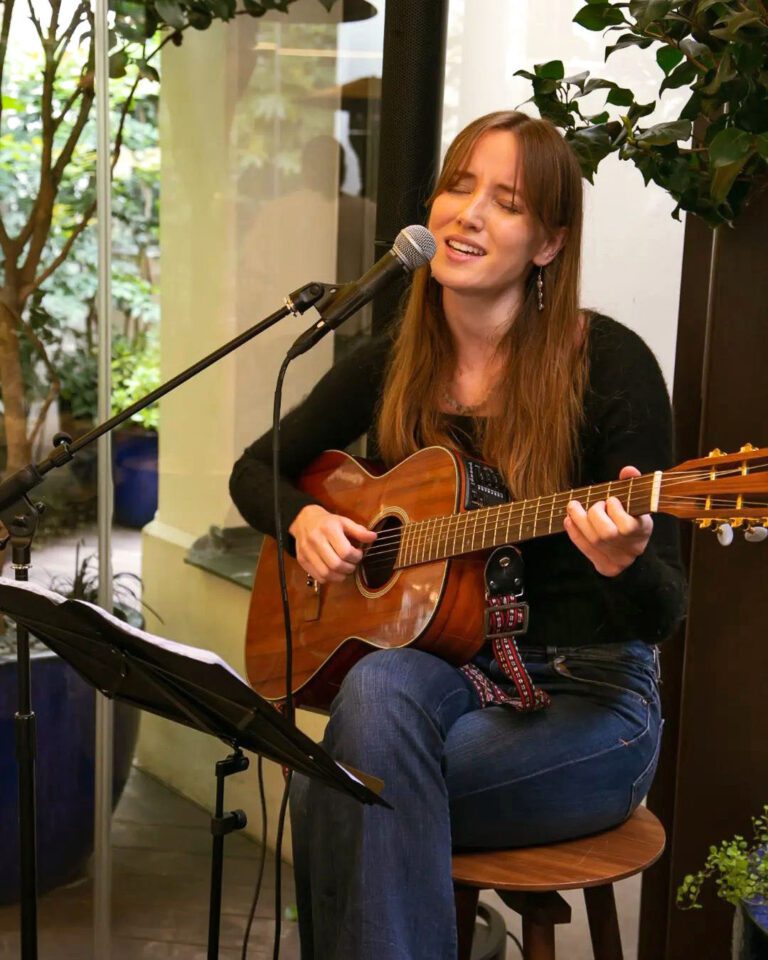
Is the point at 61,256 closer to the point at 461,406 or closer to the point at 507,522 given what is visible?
the point at 461,406

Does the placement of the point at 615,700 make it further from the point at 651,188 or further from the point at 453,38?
the point at 453,38

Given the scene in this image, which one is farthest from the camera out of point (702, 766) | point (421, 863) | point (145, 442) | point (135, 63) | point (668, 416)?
point (145, 442)

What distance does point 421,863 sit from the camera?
1.36m

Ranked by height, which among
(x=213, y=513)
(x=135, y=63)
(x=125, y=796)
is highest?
(x=135, y=63)

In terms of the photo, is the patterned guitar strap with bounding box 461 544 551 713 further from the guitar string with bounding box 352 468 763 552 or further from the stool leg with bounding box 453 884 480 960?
the stool leg with bounding box 453 884 480 960

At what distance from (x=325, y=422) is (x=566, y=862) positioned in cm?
78

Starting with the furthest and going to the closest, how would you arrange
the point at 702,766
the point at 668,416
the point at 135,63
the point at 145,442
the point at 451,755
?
the point at 145,442
the point at 135,63
the point at 702,766
the point at 668,416
the point at 451,755

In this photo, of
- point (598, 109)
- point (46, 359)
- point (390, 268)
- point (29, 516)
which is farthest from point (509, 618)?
point (46, 359)

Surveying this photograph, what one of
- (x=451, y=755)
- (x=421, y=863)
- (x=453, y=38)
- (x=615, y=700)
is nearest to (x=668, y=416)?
(x=615, y=700)

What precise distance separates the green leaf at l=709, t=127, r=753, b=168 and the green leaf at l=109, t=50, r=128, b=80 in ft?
3.88

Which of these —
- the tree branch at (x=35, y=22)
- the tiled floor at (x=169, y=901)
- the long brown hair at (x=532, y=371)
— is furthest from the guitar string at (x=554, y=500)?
the tree branch at (x=35, y=22)

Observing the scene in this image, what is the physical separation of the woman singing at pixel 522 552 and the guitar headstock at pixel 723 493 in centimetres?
6

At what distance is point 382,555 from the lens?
1.66 meters

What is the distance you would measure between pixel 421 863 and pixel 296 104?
62.5 inches
